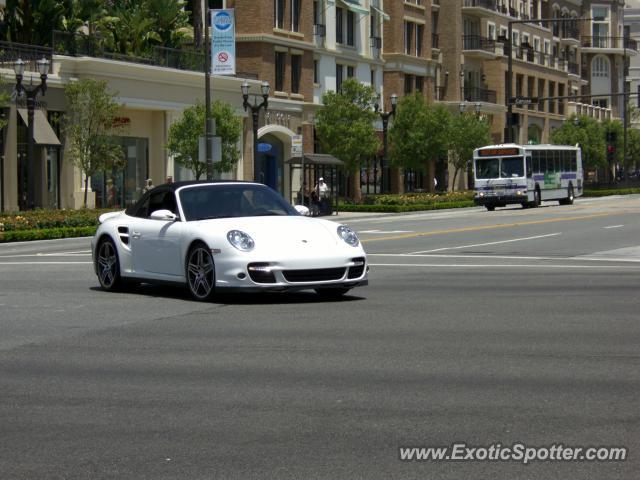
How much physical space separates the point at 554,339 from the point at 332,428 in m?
4.44

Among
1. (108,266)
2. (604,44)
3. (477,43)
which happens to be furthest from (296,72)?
(604,44)

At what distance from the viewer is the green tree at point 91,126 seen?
44812mm

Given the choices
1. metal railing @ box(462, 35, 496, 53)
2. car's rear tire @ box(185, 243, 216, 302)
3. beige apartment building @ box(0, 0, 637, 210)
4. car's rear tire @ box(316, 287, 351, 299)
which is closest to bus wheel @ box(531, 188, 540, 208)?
beige apartment building @ box(0, 0, 637, 210)

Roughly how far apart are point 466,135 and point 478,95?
54.3 ft

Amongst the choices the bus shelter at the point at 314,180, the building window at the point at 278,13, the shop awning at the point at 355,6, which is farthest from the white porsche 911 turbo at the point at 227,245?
the shop awning at the point at 355,6

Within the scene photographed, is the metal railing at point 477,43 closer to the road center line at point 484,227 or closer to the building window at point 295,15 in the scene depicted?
the building window at point 295,15

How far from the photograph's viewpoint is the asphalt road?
706cm

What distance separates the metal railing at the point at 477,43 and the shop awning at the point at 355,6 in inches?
733

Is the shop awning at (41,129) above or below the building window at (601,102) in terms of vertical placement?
below

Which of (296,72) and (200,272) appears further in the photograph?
(296,72)

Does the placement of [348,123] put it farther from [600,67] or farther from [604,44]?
[600,67]

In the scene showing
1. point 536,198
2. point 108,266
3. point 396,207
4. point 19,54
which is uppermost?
point 19,54

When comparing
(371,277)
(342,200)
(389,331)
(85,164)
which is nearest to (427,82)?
(342,200)

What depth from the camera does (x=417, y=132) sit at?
69.7 meters
